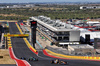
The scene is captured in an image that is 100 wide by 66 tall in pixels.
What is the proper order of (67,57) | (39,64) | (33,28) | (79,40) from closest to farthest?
1. (39,64)
2. (67,57)
3. (33,28)
4. (79,40)

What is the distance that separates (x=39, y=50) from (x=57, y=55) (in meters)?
10.1

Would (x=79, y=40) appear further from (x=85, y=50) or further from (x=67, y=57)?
(x=67, y=57)

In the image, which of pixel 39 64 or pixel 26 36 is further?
pixel 26 36

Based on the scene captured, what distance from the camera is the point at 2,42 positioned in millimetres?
100438

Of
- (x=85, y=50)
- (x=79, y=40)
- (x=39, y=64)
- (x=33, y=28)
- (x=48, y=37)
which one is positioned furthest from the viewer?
(x=48, y=37)

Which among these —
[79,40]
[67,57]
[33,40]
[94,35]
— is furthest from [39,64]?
[94,35]

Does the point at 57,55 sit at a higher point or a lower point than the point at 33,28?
lower

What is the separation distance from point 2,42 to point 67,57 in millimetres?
37542

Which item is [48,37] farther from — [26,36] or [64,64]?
[64,64]

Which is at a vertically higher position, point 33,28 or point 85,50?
point 33,28

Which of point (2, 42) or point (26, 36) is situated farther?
point (26, 36)

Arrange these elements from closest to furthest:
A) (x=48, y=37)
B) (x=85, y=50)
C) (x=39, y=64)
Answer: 1. (x=39, y=64)
2. (x=85, y=50)
3. (x=48, y=37)

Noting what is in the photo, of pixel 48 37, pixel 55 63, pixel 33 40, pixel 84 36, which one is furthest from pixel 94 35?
pixel 55 63

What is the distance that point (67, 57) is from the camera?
237 ft
